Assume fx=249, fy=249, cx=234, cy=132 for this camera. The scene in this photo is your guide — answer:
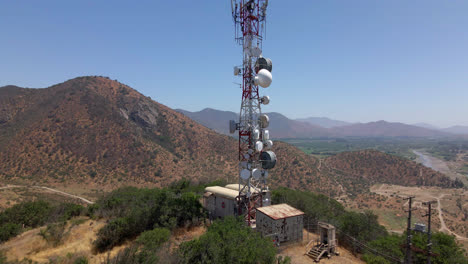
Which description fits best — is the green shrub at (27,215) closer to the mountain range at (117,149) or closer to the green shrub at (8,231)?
the green shrub at (8,231)

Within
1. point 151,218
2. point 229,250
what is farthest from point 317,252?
point 151,218

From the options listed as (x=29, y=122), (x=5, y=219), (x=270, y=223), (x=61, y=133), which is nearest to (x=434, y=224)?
(x=270, y=223)

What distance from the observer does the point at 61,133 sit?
188 feet

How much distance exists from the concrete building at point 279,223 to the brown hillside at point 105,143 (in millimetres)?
37186

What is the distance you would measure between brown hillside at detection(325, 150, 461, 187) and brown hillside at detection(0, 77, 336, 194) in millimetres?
23183

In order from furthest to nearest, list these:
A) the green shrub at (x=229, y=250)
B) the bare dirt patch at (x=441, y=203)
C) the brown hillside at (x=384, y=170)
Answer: the brown hillside at (x=384, y=170) → the bare dirt patch at (x=441, y=203) → the green shrub at (x=229, y=250)

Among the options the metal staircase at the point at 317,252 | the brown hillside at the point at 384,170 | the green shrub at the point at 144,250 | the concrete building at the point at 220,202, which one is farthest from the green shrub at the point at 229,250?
the brown hillside at the point at 384,170

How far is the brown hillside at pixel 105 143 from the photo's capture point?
163 ft

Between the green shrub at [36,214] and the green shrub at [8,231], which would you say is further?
the green shrub at [36,214]

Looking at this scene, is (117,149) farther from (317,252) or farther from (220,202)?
(317,252)

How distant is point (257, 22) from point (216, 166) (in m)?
48.9

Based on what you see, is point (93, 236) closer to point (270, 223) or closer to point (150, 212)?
point (150, 212)

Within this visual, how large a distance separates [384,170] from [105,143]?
82337mm

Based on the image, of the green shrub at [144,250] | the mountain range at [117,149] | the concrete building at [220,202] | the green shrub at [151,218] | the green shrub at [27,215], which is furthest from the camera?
the mountain range at [117,149]
